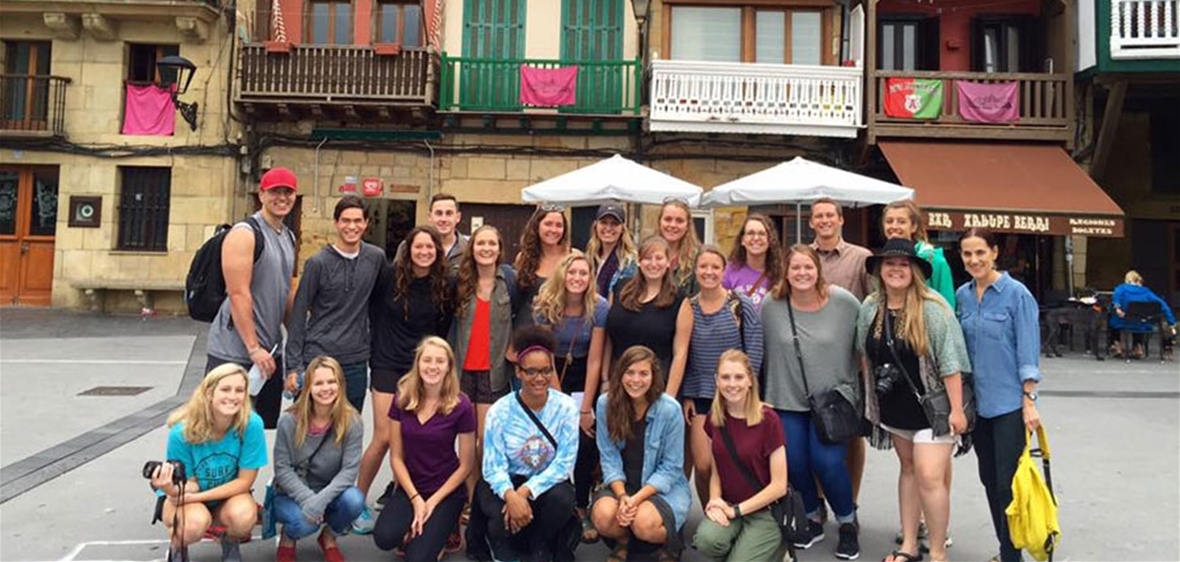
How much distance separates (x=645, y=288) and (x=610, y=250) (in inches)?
29.3

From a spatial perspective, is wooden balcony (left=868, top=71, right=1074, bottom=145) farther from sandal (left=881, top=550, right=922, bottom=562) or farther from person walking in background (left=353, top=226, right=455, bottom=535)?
person walking in background (left=353, top=226, right=455, bottom=535)

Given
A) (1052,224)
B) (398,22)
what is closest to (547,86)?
(398,22)

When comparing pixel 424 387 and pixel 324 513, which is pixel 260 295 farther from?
pixel 324 513

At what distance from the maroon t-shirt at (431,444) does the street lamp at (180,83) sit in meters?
13.1

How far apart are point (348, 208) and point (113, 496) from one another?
8.63 ft

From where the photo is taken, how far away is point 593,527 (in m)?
4.14

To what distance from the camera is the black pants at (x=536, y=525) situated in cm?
376

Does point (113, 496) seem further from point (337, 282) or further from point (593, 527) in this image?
point (593, 527)

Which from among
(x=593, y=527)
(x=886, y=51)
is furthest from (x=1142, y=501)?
(x=886, y=51)

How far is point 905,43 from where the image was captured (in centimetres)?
1584

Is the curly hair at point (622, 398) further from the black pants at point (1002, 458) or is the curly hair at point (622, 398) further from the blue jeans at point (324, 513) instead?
the black pants at point (1002, 458)

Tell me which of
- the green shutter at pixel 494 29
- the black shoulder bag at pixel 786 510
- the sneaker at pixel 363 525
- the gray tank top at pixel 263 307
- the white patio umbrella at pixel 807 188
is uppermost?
the green shutter at pixel 494 29

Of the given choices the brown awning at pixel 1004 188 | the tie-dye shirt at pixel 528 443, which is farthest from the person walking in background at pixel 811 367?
the brown awning at pixel 1004 188

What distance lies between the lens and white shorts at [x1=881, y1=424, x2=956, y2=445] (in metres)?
3.72
